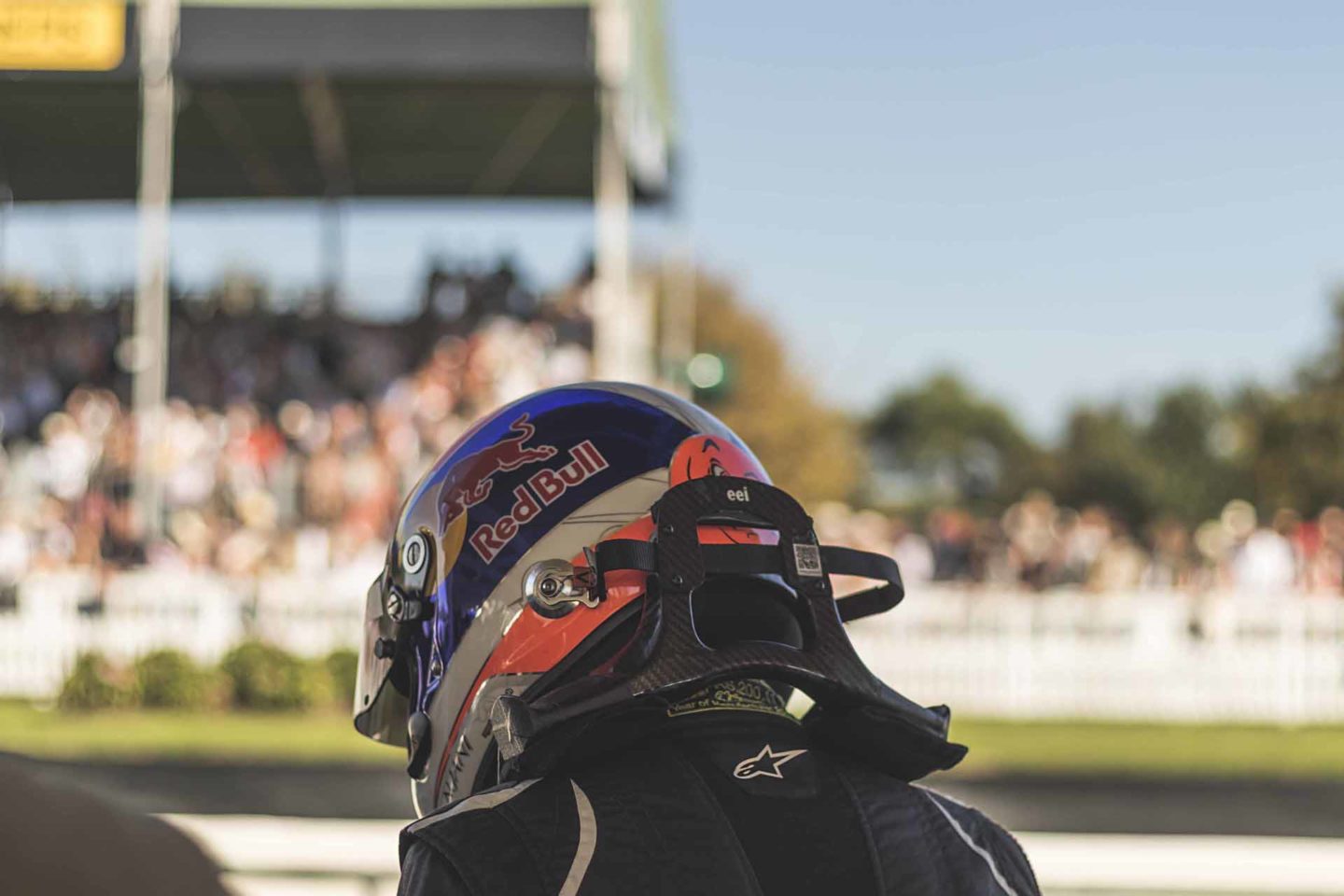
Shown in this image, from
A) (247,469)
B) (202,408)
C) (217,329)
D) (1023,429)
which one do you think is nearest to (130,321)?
(217,329)

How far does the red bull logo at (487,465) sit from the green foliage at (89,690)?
39.6ft

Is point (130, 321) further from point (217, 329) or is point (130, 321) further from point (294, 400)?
point (294, 400)

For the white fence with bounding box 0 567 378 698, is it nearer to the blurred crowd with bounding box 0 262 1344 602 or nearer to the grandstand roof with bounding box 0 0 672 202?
the blurred crowd with bounding box 0 262 1344 602

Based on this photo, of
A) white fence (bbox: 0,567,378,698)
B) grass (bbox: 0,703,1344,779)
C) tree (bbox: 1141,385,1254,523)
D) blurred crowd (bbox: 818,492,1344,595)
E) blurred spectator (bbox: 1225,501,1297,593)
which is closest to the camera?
grass (bbox: 0,703,1344,779)

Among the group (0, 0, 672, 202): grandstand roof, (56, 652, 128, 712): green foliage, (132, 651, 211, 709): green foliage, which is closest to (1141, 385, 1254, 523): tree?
(0, 0, 672, 202): grandstand roof

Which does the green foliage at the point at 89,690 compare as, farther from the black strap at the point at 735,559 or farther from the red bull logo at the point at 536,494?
the black strap at the point at 735,559

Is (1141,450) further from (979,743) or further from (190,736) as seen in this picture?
(190,736)

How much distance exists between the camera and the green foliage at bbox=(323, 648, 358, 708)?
12586mm

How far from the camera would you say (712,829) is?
117cm

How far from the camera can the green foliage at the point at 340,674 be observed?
41.3 feet

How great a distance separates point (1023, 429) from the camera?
100m

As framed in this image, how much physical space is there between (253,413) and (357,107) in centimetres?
454

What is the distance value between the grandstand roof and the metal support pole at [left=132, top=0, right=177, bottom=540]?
156 mm

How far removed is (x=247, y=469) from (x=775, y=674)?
1472 centimetres
